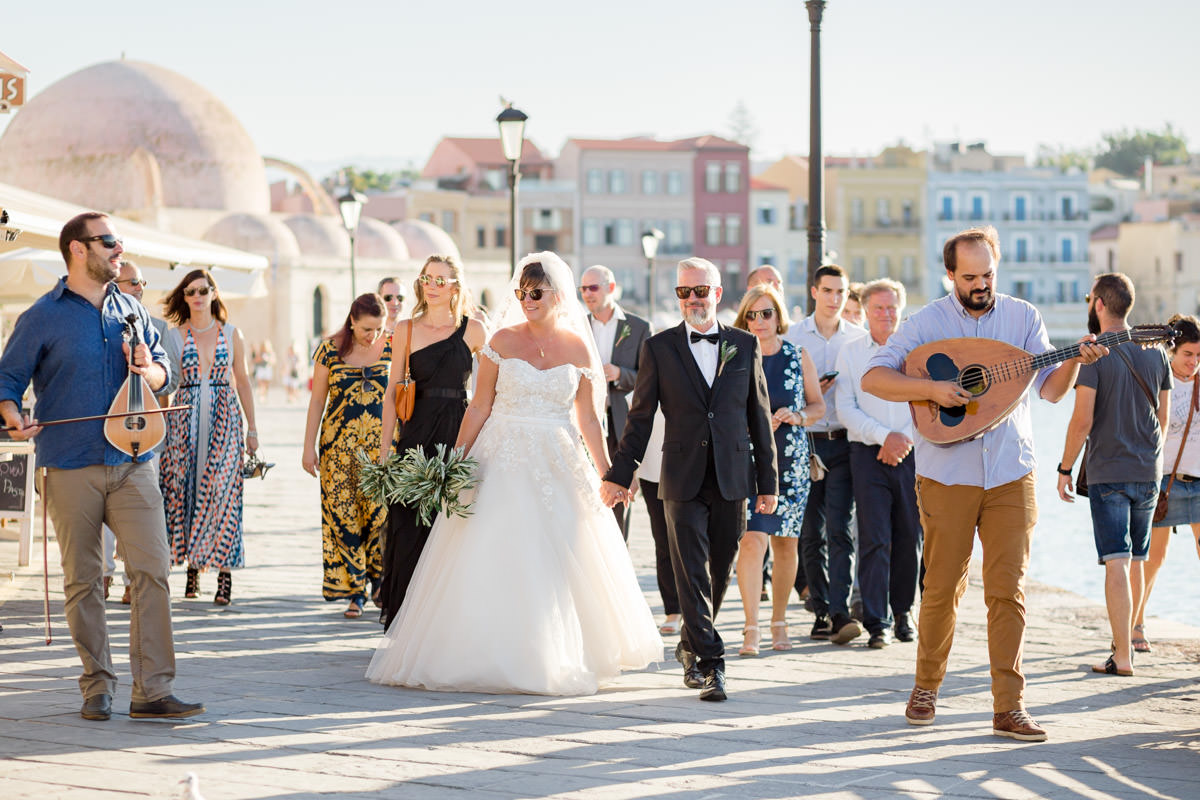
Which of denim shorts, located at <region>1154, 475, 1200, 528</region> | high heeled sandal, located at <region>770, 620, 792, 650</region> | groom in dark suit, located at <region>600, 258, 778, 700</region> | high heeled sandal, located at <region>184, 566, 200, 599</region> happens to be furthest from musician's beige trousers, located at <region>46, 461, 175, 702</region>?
denim shorts, located at <region>1154, 475, 1200, 528</region>

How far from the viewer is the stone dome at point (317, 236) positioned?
63.5m

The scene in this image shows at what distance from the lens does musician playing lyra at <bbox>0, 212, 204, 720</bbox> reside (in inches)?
260

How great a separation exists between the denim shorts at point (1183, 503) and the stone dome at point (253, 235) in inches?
2022

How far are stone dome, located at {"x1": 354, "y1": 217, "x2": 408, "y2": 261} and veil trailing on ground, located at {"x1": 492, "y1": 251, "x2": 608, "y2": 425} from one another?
57051 millimetres

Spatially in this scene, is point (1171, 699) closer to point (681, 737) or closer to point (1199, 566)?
point (681, 737)

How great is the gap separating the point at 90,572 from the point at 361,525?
11.1ft

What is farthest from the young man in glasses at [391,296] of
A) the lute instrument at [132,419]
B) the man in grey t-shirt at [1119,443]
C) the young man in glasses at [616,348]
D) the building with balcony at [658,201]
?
the building with balcony at [658,201]

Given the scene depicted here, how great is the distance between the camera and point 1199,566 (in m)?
16.1

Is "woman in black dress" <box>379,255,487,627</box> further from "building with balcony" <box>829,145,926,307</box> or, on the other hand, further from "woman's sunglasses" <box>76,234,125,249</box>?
"building with balcony" <box>829,145,926,307</box>

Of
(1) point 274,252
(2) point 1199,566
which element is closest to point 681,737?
(2) point 1199,566

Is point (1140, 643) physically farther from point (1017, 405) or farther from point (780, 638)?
point (1017, 405)

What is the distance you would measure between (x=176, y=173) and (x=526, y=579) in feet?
180

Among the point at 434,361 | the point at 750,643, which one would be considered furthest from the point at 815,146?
the point at 750,643

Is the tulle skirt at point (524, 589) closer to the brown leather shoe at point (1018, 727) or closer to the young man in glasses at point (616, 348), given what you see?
the brown leather shoe at point (1018, 727)
